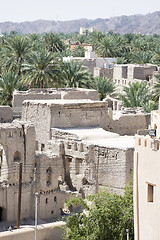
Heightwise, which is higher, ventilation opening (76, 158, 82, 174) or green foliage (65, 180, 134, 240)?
ventilation opening (76, 158, 82, 174)

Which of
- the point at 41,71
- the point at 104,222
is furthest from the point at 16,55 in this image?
the point at 104,222

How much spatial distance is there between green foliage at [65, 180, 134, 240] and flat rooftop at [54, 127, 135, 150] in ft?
11.1

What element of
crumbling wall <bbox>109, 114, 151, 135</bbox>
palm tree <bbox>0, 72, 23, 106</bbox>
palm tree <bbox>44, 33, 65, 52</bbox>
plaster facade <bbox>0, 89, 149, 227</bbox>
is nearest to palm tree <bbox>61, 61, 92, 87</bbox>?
palm tree <bbox>0, 72, 23, 106</bbox>

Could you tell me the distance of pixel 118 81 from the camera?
5809cm

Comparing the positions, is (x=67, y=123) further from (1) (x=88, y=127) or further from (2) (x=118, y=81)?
(2) (x=118, y=81)

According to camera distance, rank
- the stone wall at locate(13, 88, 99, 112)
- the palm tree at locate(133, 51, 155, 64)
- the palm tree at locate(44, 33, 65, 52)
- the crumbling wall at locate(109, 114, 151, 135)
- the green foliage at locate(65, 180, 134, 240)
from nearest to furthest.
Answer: the green foliage at locate(65, 180, 134, 240), the crumbling wall at locate(109, 114, 151, 135), the stone wall at locate(13, 88, 99, 112), the palm tree at locate(133, 51, 155, 64), the palm tree at locate(44, 33, 65, 52)

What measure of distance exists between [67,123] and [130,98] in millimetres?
9466

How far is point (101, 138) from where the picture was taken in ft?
95.0

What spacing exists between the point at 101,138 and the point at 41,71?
13.8 metres

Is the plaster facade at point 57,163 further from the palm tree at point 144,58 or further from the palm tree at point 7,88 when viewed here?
the palm tree at point 144,58

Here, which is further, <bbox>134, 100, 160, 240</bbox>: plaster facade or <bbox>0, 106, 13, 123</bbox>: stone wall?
<bbox>0, 106, 13, 123</bbox>: stone wall

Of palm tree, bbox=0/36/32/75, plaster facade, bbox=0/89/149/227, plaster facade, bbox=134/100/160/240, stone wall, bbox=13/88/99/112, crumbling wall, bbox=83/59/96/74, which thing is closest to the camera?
plaster facade, bbox=134/100/160/240

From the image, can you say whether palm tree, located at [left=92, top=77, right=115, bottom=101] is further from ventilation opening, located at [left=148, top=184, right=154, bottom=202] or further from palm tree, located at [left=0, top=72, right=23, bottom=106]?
ventilation opening, located at [left=148, top=184, right=154, bottom=202]

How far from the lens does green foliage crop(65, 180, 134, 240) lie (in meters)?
22.9
